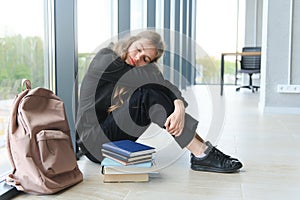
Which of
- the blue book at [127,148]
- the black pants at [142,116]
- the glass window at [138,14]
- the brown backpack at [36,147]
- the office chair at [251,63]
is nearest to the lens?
the brown backpack at [36,147]

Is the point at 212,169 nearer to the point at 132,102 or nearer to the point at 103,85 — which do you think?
the point at 132,102

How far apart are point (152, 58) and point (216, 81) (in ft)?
20.8

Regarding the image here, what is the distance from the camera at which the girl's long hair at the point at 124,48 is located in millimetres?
1665

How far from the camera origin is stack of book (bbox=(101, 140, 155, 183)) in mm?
1488

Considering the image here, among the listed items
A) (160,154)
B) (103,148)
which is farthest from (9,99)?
(160,154)

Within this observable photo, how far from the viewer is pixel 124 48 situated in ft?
5.49

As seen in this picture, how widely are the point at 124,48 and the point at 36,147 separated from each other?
24.2 inches

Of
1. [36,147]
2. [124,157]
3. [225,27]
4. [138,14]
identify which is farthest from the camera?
[225,27]

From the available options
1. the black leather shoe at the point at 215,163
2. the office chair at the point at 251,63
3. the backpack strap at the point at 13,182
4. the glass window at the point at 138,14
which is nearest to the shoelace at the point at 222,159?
the black leather shoe at the point at 215,163

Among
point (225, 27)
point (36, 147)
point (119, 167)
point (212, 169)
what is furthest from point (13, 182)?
point (225, 27)

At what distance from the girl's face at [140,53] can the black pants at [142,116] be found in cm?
14

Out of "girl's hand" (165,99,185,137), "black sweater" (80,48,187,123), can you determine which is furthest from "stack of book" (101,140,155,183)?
"black sweater" (80,48,187,123)

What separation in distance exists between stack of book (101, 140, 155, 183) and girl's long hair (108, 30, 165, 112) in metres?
0.23

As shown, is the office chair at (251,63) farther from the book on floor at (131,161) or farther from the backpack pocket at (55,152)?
the backpack pocket at (55,152)
